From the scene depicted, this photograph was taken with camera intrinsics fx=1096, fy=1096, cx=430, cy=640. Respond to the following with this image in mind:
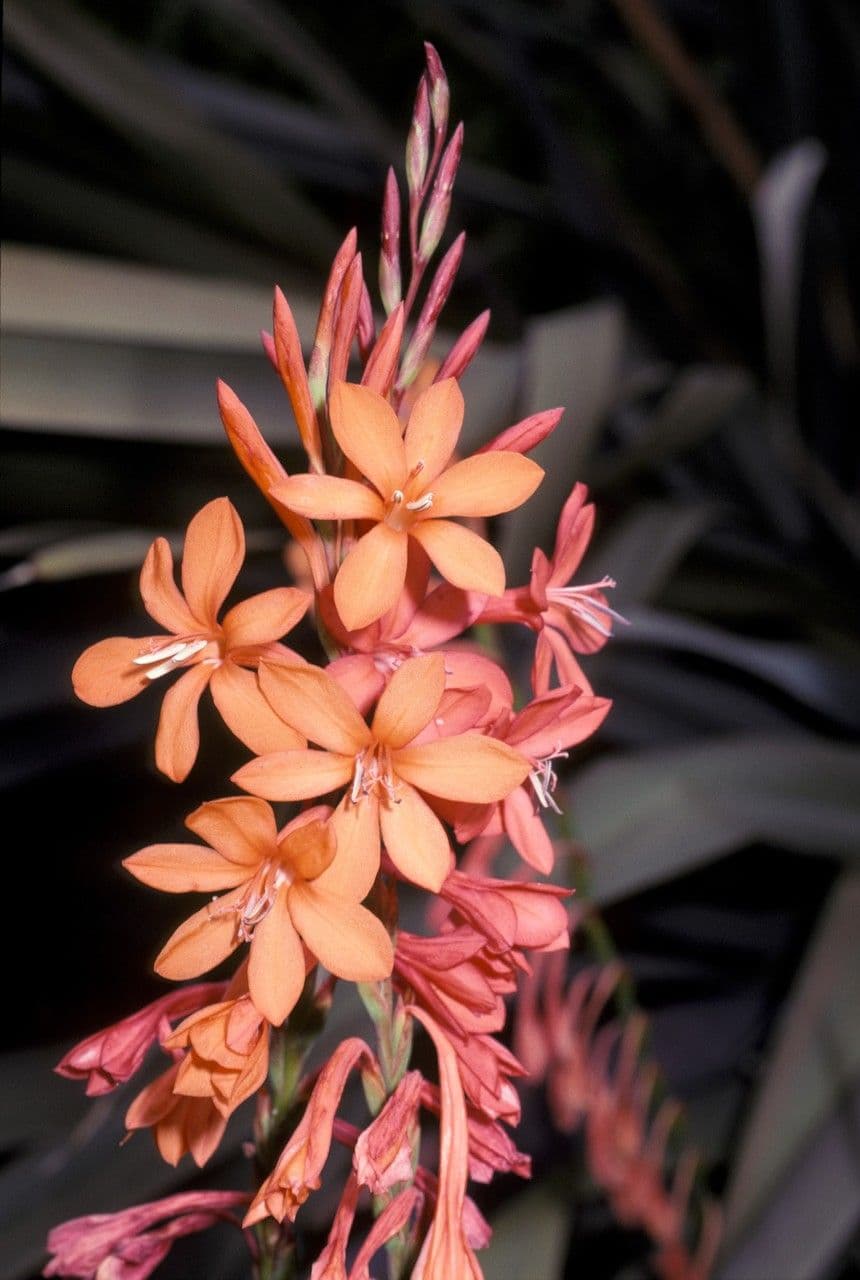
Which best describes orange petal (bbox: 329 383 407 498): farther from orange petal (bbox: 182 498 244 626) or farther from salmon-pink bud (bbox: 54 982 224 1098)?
salmon-pink bud (bbox: 54 982 224 1098)

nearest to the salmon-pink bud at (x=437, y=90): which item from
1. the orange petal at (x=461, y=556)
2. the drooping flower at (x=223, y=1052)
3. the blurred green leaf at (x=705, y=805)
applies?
the orange petal at (x=461, y=556)

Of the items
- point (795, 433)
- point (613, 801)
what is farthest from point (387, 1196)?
point (795, 433)

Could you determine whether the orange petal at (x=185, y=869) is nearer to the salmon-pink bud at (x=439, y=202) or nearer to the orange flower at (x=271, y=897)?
the orange flower at (x=271, y=897)

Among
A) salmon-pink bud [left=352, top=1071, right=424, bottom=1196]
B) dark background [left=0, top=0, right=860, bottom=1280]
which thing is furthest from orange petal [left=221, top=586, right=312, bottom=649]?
dark background [left=0, top=0, right=860, bottom=1280]

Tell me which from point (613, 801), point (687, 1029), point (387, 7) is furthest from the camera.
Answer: point (387, 7)

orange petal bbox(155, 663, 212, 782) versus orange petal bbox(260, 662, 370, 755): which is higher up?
orange petal bbox(260, 662, 370, 755)

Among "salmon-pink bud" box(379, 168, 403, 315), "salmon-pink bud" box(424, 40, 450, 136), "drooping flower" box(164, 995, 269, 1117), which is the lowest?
"drooping flower" box(164, 995, 269, 1117)

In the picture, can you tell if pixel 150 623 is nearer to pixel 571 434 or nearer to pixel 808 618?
pixel 571 434

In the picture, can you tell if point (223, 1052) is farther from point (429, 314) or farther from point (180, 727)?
point (429, 314)

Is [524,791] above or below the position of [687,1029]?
above
